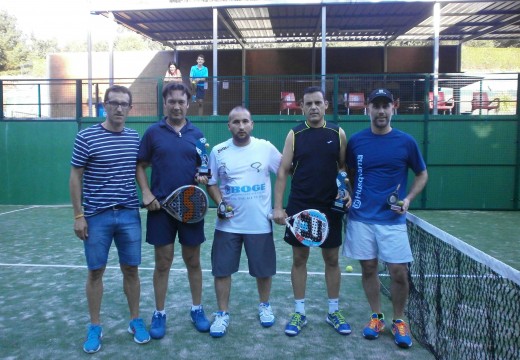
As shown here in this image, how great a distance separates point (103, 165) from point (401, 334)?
2405 millimetres

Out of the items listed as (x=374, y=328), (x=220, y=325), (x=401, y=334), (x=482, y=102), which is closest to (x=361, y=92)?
(x=482, y=102)

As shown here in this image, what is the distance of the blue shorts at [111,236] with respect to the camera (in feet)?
10.7

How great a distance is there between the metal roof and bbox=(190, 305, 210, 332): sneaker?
404 inches

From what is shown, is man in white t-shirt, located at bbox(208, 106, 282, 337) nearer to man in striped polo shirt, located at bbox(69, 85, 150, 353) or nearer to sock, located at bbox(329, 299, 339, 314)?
sock, located at bbox(329, 299, 339, 314)

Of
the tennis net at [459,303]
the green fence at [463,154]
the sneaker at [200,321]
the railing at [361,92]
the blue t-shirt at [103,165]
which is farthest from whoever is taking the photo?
the railing at [361,92]

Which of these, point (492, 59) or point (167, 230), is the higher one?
point (492, 59)

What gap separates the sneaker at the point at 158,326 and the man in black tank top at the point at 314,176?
0.93 metres

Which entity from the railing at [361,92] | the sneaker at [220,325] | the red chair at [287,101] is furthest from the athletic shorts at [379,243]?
the red chair at [287,101]

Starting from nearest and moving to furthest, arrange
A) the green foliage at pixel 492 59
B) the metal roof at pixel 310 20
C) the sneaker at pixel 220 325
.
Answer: the sneaker at pixel 220 325 → the metal roof at pixel 310 20 → the green foliage at pixel 492 59

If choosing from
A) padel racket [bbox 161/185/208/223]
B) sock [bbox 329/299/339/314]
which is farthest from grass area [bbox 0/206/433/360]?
padel racket [bbox 161/185/208/223]

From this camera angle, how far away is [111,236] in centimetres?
336

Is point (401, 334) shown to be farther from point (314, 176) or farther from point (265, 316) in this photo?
point (314, 176)

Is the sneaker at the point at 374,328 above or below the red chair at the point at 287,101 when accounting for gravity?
below

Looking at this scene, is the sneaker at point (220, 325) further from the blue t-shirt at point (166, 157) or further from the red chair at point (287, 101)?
the red chair at point (287, 101)
